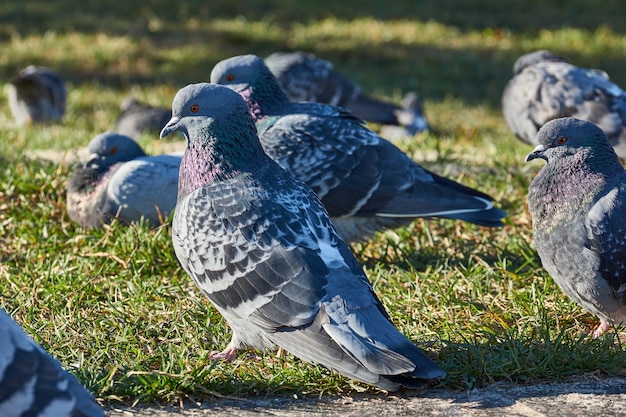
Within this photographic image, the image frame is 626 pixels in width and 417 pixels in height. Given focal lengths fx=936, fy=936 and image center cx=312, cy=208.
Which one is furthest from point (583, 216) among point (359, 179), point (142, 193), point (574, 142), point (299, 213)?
point (142, 193)

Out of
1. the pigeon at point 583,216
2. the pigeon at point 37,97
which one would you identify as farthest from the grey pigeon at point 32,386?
the pigeon at point 37,97

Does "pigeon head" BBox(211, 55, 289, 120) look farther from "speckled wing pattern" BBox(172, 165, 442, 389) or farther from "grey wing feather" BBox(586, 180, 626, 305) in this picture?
"grey wing feather" BBox(586, 180, 626, 305)

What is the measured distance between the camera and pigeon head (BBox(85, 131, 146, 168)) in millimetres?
5566

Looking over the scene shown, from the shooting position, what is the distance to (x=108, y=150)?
559 cm

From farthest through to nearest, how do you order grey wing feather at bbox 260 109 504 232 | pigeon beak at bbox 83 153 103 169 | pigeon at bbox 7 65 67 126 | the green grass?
pigeon at bbox 7 65 67 126 < pigeon beak at bbox 83 153 103 169 < grey wing feather at bbox 260 109 504 232 < the green grass

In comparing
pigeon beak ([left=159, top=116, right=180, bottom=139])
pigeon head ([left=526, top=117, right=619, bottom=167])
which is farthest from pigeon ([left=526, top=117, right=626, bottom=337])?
pigeon beak ([left=159, top=116, right=180, bottom=139])

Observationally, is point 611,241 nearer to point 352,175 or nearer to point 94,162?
point 352,175

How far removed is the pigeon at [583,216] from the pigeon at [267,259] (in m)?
0.90

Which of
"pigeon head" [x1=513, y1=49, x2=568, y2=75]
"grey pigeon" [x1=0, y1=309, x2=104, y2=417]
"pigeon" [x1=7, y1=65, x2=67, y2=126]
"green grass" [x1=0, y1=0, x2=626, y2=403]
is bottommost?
"pigeon" [x1=7, y1=65, x2=67, y2=126]

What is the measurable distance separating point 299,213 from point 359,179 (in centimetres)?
140

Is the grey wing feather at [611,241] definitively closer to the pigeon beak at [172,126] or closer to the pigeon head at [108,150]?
the pigeon beak at [172,126]

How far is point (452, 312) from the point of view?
13.5 ft

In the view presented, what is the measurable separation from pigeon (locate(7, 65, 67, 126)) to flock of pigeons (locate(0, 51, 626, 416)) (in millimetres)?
3961

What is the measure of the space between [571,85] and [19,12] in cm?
899
